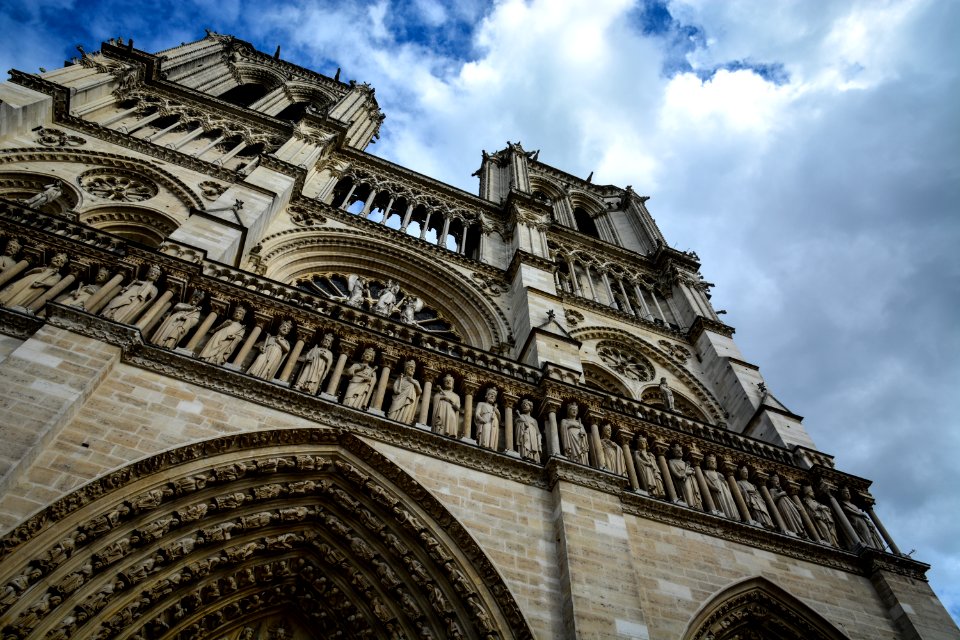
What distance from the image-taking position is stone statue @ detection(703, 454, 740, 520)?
7855 millimetres

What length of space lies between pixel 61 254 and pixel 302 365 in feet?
10.2

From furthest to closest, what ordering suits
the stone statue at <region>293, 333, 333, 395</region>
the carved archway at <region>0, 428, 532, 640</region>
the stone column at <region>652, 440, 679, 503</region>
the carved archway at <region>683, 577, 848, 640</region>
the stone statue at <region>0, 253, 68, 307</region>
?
the stone column at <region>652, 440, 679, 503</region> < the stone statue at <region>293, 333, 333, 395</region> < the carved archway at <region>683, 577, 848, 640</region> < the stone statue at <region>0, 253, 68, 307</region> < the carved archway at <region>0, 428, 532, 640</region>

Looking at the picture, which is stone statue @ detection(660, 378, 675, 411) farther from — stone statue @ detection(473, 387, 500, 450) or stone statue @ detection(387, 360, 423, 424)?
stone statue @ detection(387, 360, 423, 424)

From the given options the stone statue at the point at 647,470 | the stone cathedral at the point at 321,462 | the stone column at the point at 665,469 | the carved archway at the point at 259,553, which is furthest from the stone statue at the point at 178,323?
the stone column at the point at 665,469

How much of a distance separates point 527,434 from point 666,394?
225 inches

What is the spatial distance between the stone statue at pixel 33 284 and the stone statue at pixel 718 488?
8.39 metres

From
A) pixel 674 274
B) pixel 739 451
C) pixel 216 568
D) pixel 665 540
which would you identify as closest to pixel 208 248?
pixel 216 568

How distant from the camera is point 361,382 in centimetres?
714

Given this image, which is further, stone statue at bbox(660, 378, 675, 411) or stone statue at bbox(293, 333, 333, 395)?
stone statue at bbox(660, 378, 675, 411)

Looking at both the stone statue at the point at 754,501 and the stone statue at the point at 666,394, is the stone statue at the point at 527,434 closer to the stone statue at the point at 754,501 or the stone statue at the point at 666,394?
the stone statue at the point at 754,501

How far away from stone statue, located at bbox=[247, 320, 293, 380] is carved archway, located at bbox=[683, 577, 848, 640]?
5.44 metres

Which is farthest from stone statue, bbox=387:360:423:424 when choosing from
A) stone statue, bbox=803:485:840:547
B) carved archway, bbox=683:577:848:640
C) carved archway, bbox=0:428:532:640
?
stone statue, bbox=803:485:840:547

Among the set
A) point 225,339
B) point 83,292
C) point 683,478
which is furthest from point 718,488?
point 83,292

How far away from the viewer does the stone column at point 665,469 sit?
7.74m
